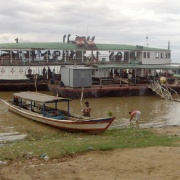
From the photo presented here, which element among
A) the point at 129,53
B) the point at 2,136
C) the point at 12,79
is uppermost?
the point at 129,53

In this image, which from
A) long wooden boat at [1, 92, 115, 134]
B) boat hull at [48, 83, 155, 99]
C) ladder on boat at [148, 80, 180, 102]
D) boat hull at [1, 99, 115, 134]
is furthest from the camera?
boat hull at [48, 83, 155, 99]

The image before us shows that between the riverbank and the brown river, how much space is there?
16.9 feet

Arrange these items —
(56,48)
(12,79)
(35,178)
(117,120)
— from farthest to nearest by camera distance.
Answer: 1. (56,48)
2. (12,79)
3. (117,120)
4. (35,178)

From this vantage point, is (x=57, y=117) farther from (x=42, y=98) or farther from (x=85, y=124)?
(x=85, y=124)

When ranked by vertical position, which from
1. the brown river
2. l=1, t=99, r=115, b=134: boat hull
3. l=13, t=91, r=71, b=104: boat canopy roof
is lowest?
Answer: the brown river

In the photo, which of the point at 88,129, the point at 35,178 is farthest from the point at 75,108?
the point at 35,178

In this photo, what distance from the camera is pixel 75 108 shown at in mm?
24719

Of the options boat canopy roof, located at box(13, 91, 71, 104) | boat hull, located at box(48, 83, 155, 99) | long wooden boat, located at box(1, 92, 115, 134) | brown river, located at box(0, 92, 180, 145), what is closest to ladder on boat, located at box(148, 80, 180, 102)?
brown river, located at box(0, 92, 180, 145)

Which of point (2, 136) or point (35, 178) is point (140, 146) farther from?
point (2, 136)

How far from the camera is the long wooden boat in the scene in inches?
586

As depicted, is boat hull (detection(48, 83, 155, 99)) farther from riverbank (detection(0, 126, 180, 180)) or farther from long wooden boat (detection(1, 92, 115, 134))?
riverbank (detection(0, 126, 180, 180))

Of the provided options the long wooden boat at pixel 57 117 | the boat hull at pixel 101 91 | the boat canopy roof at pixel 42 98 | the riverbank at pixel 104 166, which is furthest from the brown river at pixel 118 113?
the riverbank at pixel 104 166

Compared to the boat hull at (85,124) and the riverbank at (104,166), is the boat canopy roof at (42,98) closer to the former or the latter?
the boat hull at (85,124)

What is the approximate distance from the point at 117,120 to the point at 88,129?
16.8ft
